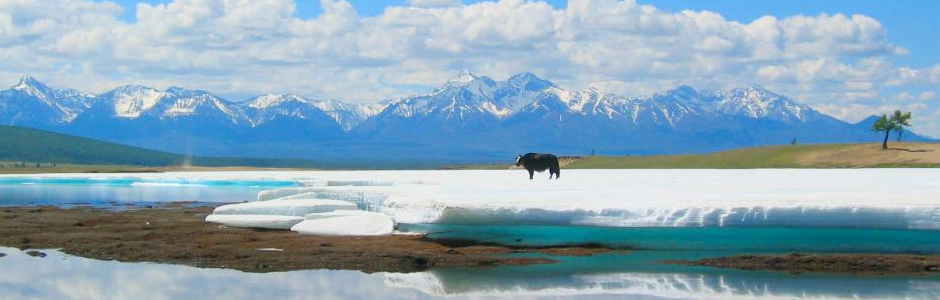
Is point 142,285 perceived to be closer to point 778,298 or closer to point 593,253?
point 593,253

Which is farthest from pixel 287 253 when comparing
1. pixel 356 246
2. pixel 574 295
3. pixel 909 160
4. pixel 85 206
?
pixel 909 160

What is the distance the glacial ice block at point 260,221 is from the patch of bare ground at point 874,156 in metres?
58.4

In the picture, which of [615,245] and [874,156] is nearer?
[615,245]

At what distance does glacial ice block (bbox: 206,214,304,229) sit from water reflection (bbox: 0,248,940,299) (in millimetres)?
7231

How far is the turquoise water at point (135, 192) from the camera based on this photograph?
4828 centimetres

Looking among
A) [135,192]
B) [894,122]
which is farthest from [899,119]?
[135,192]

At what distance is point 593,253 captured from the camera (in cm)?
2325

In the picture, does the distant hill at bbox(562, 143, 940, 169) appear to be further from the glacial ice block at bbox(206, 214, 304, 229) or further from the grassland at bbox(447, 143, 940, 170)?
the glacial ice block at bbox(206, 214, 304, 229)

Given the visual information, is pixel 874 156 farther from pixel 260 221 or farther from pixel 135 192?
pixel 260 221

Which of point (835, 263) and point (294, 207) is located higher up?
point (294, 207)

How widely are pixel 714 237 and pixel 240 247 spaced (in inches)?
401

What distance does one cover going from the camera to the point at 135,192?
59.4 m

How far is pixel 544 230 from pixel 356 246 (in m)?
4.11

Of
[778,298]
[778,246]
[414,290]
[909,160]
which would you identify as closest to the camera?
[778,298]
